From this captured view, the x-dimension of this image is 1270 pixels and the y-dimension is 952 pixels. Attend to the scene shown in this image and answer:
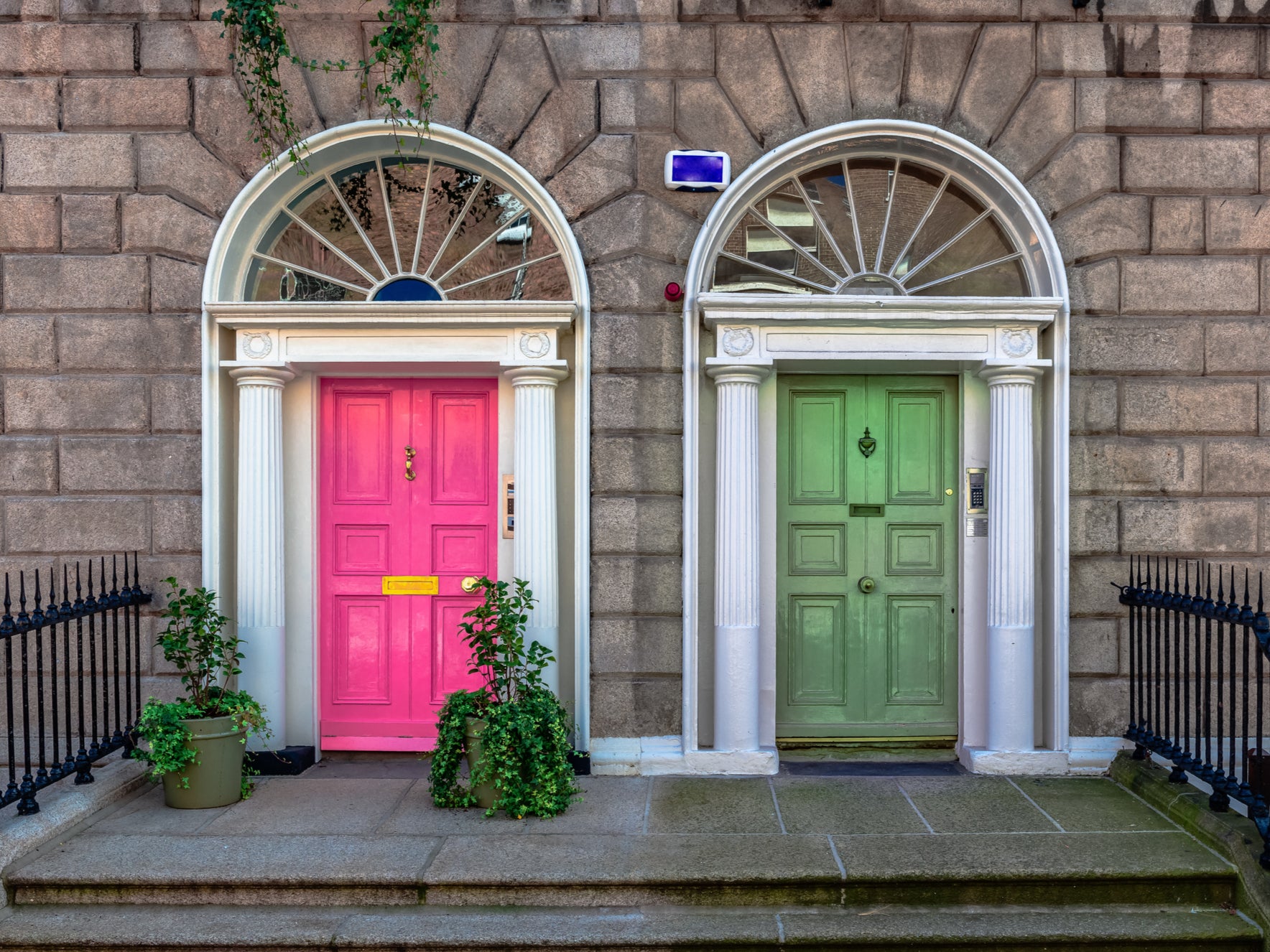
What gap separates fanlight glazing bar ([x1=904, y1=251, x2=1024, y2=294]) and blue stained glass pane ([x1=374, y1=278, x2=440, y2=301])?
3.17 m

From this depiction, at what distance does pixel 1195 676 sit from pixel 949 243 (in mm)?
3044

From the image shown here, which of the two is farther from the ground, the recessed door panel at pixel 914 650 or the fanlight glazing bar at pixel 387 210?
the fanlight glazing bar at pixel 387 210

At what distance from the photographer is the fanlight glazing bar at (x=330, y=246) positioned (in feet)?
18.9

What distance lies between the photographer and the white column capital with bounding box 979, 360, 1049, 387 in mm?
5508

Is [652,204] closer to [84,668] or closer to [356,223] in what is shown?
[356,223]

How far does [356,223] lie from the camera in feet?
19.0

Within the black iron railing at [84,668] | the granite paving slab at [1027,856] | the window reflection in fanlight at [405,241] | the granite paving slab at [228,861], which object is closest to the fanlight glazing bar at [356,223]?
the window reflection in fanlight at [405,241]

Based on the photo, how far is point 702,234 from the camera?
554 cm

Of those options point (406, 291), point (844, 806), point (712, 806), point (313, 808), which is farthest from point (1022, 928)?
point (406, 291)

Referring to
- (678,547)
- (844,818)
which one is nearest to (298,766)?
(678,547)

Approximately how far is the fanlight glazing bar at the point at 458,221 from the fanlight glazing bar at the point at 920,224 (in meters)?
2.66

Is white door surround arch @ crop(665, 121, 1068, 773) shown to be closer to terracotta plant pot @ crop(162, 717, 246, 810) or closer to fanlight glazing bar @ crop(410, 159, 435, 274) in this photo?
fanlight glazing bar @ crop(410, 159, 435, 274)

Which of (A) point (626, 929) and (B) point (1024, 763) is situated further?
(B) point (1024, 763)

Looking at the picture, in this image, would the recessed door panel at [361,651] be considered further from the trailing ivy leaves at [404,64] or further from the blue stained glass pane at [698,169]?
the blue stained glass pane at [698,169]
